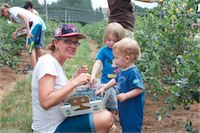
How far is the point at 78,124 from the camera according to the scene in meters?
2.52

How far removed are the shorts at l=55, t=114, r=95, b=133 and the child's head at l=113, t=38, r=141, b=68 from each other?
18.1 inches

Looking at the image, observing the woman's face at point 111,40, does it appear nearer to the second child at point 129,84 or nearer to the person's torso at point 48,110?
the second child at point 129,84

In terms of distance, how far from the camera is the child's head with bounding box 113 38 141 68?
2.66 meters

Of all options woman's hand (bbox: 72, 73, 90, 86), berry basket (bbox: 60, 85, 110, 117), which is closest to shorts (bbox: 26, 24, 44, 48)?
berry basket (bbox: 60, 85, 110, 117)

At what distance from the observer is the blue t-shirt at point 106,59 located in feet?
11.2

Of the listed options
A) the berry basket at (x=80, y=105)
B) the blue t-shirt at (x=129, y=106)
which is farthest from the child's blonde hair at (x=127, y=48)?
the berry basket at (x=80, y=105)

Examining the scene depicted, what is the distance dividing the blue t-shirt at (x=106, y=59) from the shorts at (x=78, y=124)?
3.26ft

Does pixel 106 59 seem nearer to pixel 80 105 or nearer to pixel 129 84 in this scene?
pixel 129 84

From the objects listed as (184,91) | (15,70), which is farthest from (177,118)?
(15,70)

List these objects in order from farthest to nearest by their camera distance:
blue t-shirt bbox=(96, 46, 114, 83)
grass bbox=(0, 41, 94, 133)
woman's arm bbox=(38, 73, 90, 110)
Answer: grass bbox=(0, 41, 94, 133) < blue t-shirt bbox=(96, 46, 114, 83) < woman's arm bbox=(38, 73, 90, 110)

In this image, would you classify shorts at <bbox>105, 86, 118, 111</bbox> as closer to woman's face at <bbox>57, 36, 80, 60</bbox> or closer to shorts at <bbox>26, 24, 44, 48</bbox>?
woman's face at <bbox>57, 36, 80, 60</bbox>

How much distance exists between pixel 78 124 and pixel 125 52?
61 centimetres

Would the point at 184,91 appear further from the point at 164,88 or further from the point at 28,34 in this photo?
the point at 28,34

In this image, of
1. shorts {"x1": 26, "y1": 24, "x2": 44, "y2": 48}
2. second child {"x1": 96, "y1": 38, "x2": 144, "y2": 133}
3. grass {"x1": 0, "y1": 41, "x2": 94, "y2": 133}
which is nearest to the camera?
second child {"x1": 96, "y1": 38, "x2": 144, "y2": 133}
